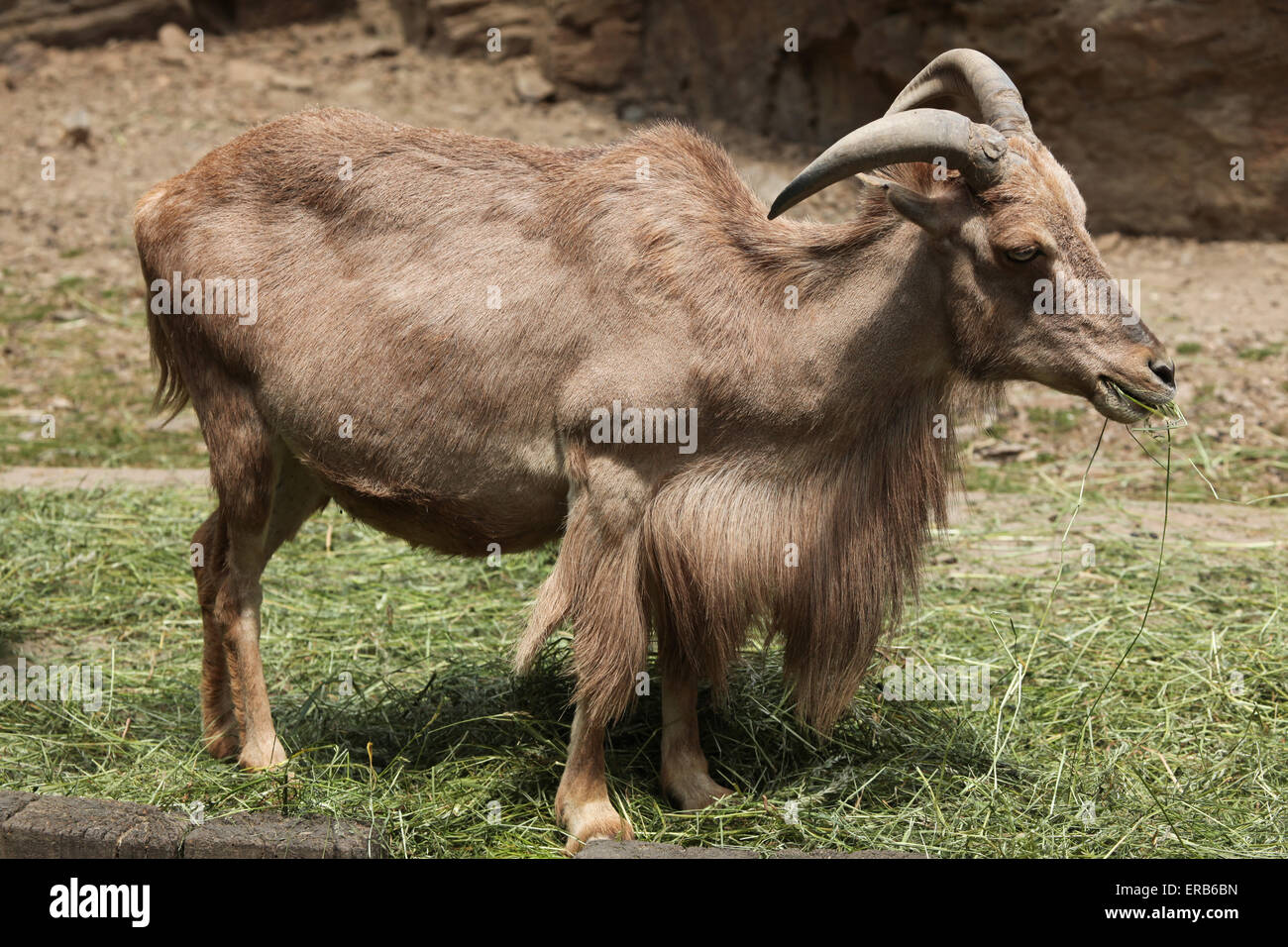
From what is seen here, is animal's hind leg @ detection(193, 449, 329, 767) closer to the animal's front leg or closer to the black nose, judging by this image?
the animal's front leg

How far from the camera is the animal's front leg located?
484 centimetres

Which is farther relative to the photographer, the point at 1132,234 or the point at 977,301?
the point at 1132,234

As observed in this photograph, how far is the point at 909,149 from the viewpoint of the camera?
14.5 feet

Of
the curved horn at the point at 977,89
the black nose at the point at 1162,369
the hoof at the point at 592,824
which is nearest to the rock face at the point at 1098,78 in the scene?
the curved horn at the point at 977,89

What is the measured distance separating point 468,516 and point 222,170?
1.71 metres

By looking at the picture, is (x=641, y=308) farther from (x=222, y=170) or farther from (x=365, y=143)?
(x=222, y=170)

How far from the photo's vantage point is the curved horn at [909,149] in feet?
14.4

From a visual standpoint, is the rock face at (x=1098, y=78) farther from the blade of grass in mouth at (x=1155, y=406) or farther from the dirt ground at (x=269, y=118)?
the blade of grass in mouth at (x=1155, y=406)

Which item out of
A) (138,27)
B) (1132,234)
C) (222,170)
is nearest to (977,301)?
(222,170)

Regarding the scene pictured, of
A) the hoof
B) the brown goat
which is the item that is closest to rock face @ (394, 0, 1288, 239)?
the brown goat

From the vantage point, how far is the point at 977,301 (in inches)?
181

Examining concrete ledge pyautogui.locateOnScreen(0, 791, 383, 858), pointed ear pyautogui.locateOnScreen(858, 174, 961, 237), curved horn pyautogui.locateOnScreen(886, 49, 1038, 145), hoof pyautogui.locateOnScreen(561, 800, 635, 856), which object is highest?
curved horn pyautogui.locateOnScreen(886, 49, 1038, 145)

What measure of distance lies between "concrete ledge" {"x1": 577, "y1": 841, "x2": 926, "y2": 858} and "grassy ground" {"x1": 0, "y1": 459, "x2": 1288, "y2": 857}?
342 mm

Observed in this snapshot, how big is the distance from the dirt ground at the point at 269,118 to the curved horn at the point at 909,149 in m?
3.93
